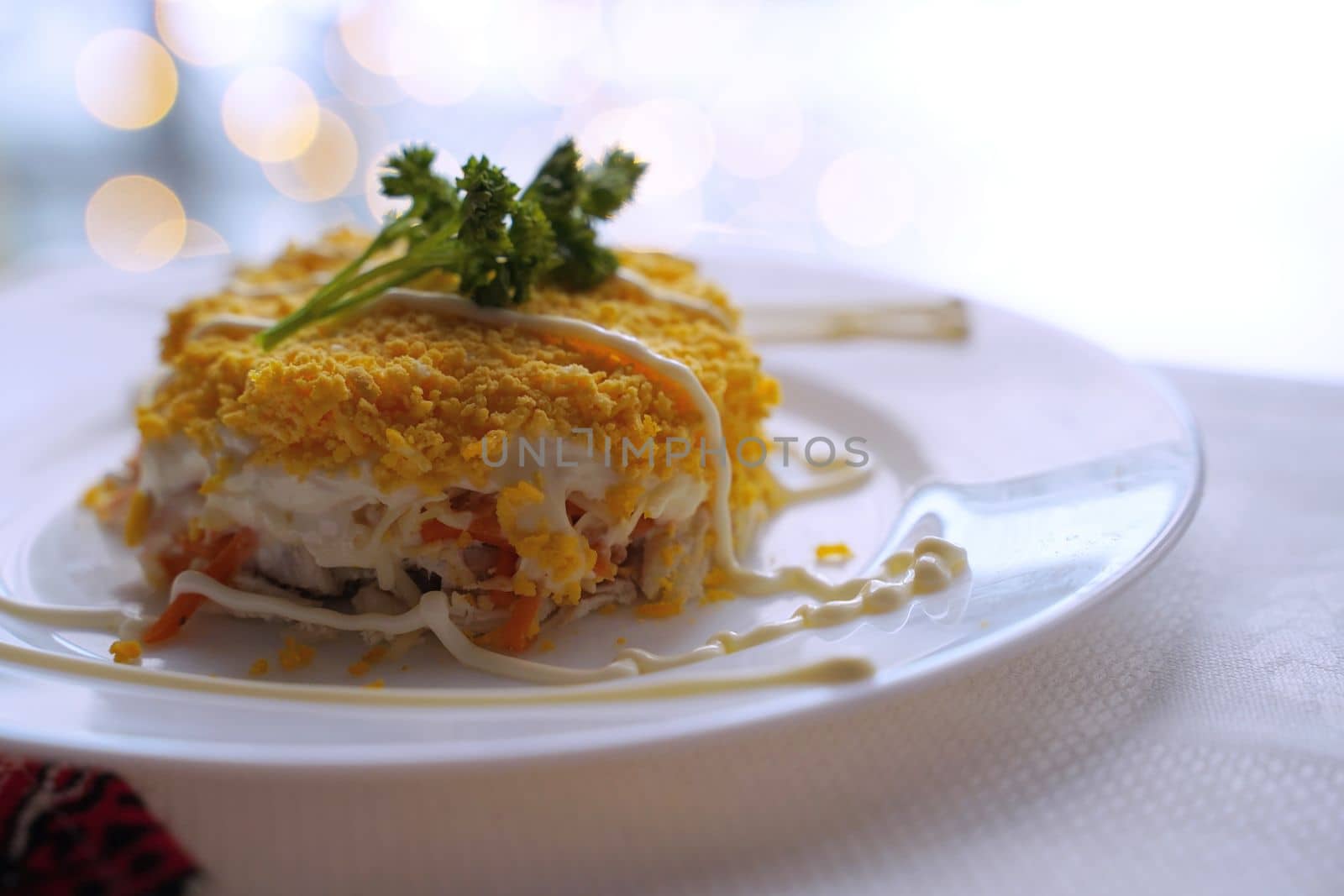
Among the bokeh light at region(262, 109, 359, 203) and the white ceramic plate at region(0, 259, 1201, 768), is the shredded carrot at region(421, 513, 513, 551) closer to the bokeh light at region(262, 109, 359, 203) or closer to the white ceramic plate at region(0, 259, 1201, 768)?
the white ceramic plate at region(0, 259, 1201, 768)

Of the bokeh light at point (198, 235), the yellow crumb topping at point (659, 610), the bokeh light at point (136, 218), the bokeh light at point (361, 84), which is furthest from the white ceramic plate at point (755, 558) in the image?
the bokeh light at point (361, 84)

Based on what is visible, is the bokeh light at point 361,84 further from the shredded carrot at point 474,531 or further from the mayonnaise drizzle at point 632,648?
the shredded carrot at point 474,531

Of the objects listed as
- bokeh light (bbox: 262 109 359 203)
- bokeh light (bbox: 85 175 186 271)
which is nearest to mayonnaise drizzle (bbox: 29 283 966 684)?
bokeh light (bbox: 85 175 186 271)

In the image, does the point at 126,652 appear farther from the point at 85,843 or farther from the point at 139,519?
the point at 85,843

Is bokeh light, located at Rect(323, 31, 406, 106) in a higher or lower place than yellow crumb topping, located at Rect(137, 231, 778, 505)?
higher

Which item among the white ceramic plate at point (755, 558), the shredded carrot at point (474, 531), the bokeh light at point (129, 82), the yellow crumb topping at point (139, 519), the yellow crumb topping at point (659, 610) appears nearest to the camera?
the white ceramic plate at point (755, 558)

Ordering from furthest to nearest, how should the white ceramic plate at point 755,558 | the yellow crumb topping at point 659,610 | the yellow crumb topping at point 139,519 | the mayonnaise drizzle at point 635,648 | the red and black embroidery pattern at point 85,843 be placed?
the yellow crumb topping at point 139,519, the yellow crumb topping at point 659,610, the mayonnaise drizzle at point 635,648, the white ceramic plate at point 755,558, the red and black embroidery pattern at point 85,843

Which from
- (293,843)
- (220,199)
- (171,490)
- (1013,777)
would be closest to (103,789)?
(293,843)

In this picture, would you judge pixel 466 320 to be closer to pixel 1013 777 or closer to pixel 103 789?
pixel 103 789
